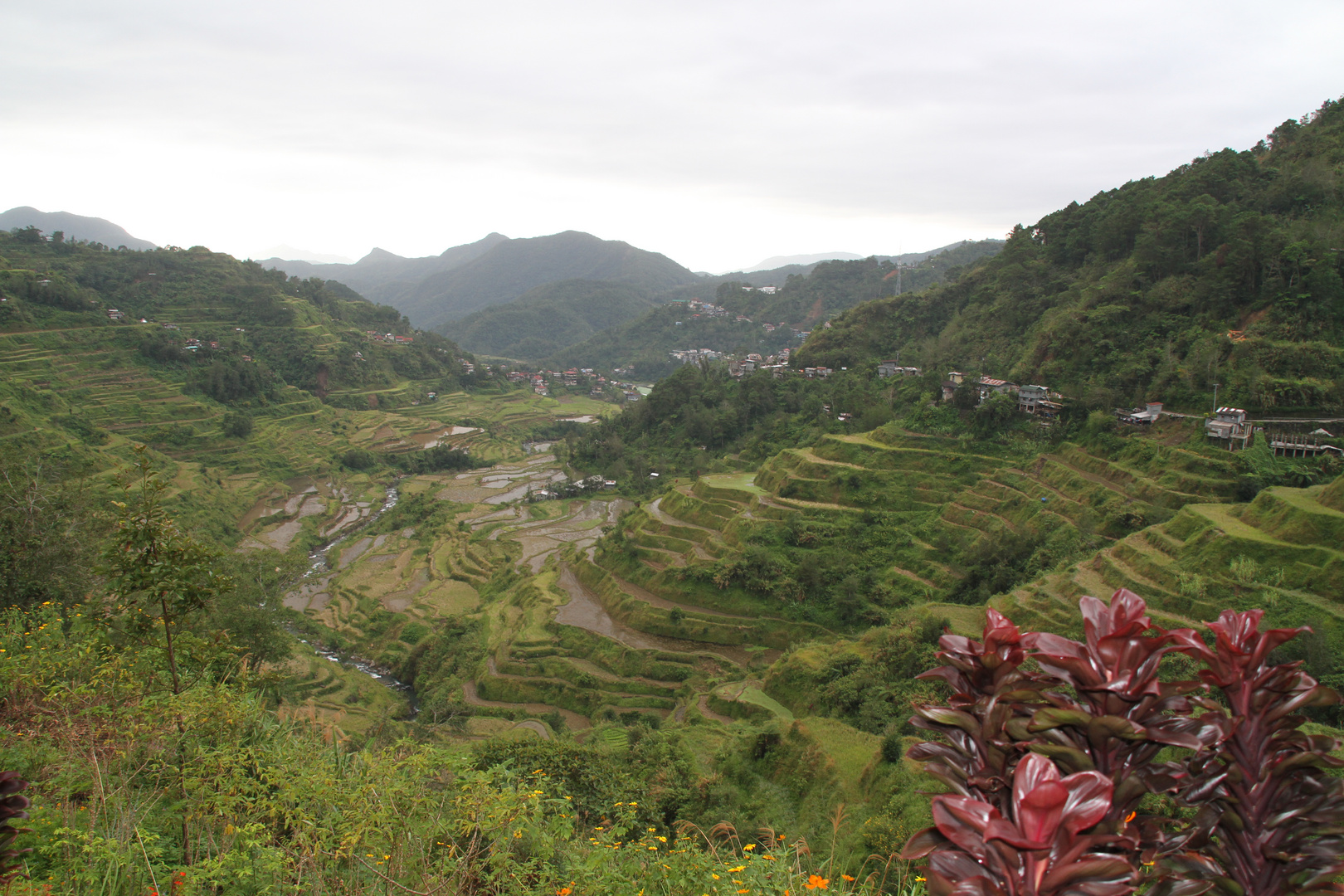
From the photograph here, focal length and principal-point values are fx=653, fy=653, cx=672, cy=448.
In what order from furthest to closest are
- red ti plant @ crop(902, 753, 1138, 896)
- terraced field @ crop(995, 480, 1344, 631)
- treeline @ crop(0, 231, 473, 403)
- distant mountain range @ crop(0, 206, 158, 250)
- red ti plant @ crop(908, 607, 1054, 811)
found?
distant mountain range @ crop(0, 206, 158, 250), treeline @ crop(0, 231, 473, 403), terraced field @ crop(995, 480, 1344, 631), red ti plant @ crop(908, 607, 1054, 811), red ti plant @ crop(902, 753, 1138, 896)

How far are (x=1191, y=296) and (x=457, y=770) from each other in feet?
85.1

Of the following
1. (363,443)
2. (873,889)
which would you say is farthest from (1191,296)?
(363,443)

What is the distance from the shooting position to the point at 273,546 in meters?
29.6

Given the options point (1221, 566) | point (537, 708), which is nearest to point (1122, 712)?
point (1221, 566)

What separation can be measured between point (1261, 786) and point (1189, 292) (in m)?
26.2

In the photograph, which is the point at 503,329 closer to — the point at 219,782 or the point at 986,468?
the point at 986,468

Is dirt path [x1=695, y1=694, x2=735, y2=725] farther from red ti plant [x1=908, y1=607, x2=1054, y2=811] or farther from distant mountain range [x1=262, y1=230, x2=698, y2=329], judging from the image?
distant mountain range [x1=262, y1=230, x2=698, y2=329]

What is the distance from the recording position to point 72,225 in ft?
553

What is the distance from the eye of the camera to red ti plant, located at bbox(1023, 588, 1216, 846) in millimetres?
1220

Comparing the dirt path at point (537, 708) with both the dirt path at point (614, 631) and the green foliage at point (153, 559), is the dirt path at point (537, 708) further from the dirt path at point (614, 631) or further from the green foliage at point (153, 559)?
the green foliage at point (153, 559)

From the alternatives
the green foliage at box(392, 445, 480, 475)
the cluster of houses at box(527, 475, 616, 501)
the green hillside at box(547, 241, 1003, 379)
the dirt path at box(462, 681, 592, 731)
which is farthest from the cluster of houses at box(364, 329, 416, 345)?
the dirt path at box(462, 681, 592, 731)

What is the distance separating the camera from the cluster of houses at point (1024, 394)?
21.4 meters

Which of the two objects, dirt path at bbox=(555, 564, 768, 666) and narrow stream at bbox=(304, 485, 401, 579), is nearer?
dirt path at bbox=(555, 564, 768, 666)

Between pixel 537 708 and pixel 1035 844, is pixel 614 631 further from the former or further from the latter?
pixel 1035 844
